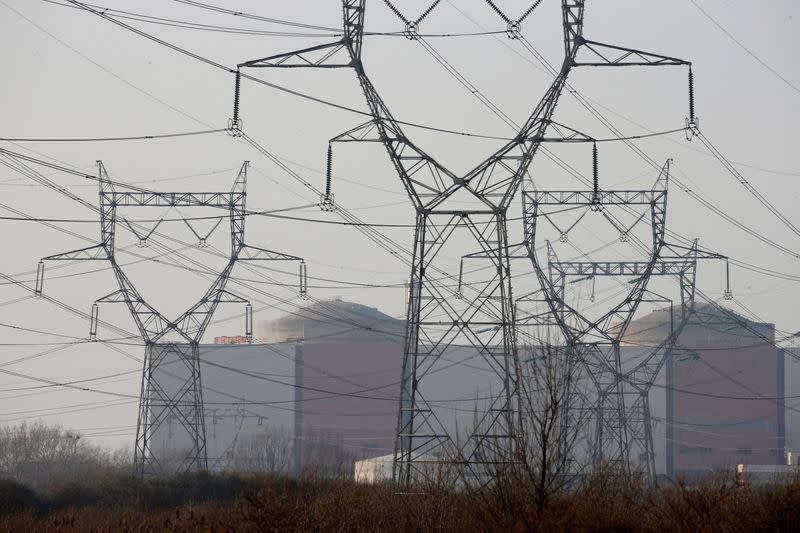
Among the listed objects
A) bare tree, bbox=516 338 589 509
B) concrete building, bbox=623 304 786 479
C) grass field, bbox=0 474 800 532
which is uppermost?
concrete building, bbox=623 304 786 479

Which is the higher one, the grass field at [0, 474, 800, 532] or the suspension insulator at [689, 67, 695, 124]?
the suspension insulator at [689, 67, 695, 124]

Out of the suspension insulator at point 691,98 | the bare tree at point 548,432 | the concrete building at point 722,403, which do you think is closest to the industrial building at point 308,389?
the concrete building at point 722,403

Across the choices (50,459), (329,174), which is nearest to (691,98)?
(329,174)

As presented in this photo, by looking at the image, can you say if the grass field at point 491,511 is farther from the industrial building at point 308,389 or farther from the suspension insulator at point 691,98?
the industrial building at point 308,389

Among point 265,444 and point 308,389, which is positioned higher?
point 308,389

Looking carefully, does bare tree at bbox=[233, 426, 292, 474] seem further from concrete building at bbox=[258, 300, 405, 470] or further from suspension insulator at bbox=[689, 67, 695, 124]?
suspension insulator at bbox=[689, 67, 695, 124]

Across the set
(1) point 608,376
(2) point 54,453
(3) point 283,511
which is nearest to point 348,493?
(3) point 283,511

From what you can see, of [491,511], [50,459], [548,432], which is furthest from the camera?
[50,459]

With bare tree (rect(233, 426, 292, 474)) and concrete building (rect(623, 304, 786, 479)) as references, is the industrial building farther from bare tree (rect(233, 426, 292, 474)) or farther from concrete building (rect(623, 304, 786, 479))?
concrete building (rect(623, 304, 786, 479))

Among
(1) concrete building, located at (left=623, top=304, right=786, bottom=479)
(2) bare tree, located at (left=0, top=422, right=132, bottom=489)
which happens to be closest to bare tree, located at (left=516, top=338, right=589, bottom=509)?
(2) bare tree, located at (left=0, top=422, right=132, bottom=489)

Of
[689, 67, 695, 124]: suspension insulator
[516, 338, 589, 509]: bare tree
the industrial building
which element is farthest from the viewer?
the industrial building

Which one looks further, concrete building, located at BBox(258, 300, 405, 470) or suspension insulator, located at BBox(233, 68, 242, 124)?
concrete building, located at BBox(258, 300, 405, 470)

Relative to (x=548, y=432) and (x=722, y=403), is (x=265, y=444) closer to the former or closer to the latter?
(x=722, y=403)

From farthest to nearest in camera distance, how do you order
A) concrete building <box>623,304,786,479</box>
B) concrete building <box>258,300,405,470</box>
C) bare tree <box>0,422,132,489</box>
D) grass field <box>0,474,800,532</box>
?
1. concrete building <box>258,300,405,470</box>
2. concrete building <box>623,304,786,479</box>
3. bare tree <box>0,422,132,489</box>
4. grass field <box>0,474,800,532</box>
